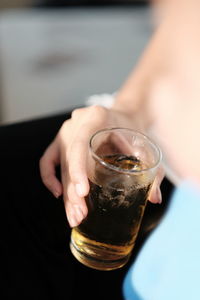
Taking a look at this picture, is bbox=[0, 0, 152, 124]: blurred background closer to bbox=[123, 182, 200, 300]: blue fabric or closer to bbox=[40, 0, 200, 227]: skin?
bbox=[40, 0, 200, 227]: skin

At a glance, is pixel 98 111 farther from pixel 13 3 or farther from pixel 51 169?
pixel 13 3

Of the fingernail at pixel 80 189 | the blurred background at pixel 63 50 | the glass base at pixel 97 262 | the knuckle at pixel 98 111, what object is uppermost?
the knuckle at pixel 98 111

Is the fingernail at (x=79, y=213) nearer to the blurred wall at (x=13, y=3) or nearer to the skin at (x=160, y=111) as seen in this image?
the skin at (x=160, y=111)

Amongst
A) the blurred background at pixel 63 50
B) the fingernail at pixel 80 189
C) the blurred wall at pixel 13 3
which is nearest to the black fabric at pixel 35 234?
the fingernail at pixel 80 189

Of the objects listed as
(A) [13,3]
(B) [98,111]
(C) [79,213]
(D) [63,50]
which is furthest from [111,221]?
(A) [13,3]

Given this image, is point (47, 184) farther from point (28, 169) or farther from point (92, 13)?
point (92, 13)

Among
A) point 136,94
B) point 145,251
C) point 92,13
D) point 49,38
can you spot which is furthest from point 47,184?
point 92,13
